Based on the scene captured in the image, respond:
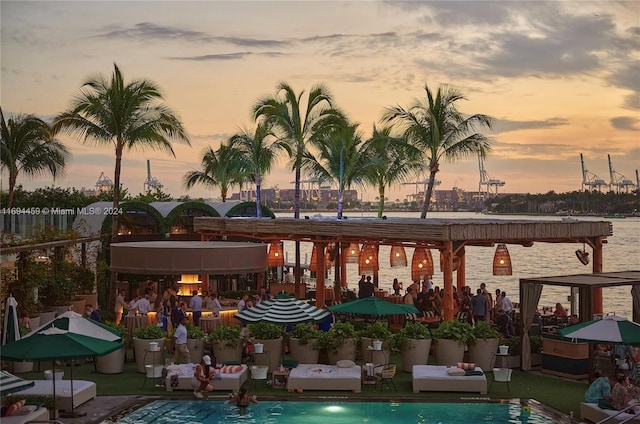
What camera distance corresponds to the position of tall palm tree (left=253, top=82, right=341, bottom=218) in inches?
1176

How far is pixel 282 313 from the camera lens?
17.2 metres

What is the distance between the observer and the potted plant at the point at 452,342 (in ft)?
55.4

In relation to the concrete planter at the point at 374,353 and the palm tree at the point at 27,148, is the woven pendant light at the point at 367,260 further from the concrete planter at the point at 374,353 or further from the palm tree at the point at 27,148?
the palm tree at the point at 27,148

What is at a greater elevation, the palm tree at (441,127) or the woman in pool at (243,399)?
the palm tree at (441,127)

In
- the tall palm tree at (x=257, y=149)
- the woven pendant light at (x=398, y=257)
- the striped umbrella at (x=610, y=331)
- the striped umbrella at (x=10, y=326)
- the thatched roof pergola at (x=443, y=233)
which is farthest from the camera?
the tall palm tree at (x=257, y=149)

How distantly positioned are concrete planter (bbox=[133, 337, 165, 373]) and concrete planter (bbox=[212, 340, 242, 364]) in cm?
115

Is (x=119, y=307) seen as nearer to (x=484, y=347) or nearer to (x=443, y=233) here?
(x=443, y=233)

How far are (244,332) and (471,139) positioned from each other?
14588 millimetres

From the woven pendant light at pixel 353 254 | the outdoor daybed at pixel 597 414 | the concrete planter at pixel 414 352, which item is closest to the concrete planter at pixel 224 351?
the concrete planter at pixel 414 352

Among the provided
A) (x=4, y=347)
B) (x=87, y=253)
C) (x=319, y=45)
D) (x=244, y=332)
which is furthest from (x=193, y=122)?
(x=4, y=347)

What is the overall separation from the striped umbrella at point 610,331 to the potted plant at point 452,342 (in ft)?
10.1

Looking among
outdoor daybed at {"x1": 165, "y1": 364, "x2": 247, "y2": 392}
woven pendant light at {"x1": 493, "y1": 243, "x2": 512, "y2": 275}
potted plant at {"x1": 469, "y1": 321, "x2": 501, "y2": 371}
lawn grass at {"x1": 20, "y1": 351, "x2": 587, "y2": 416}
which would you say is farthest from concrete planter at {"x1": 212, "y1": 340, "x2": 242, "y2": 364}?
woven pendant light at {"x1": 493, "y1": 243, "x2": 512, "y2": 275}

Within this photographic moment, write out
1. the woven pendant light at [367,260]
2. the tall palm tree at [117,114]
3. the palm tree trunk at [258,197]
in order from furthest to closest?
the palm tree trunk at [258,197] → the tall palm tree at [117,114] → the woven pendant light at [367,260]

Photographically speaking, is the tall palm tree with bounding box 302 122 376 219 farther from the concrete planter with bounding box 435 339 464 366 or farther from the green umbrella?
the concrete planter with bounding box 435 339 464 366
